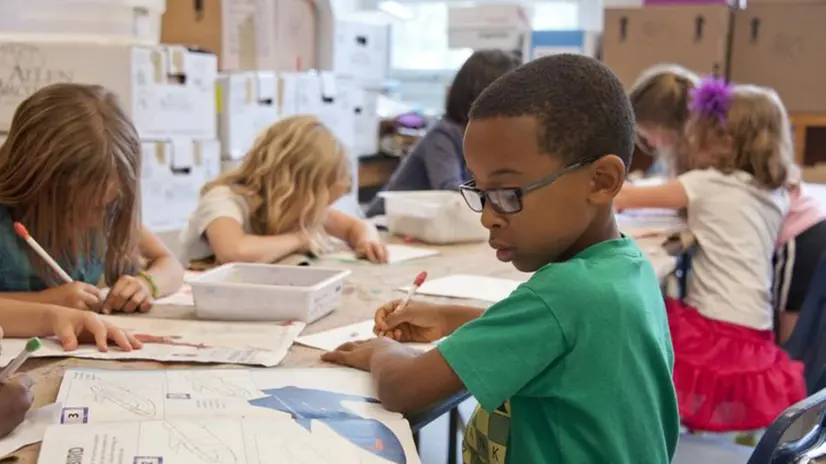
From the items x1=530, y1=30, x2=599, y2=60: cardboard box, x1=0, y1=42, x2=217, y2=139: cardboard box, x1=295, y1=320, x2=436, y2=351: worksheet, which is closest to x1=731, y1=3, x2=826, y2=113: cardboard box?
x1=530, y1=30, x2=599, y2=60: cardboard box

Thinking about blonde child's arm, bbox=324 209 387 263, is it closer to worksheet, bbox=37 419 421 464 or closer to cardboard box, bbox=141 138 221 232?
cardboard box, bbox=141 138 221 232

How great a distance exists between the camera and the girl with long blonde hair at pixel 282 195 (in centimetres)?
183

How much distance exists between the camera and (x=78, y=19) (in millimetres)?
2539

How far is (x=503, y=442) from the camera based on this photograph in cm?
95

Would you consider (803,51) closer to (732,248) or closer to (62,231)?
(732,248)

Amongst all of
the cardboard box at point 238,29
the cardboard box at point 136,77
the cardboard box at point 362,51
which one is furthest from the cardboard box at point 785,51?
the cardboard box at point 136,77

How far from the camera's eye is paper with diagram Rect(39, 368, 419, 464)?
2.60ft

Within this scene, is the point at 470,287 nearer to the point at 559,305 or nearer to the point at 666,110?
the point at 559,305

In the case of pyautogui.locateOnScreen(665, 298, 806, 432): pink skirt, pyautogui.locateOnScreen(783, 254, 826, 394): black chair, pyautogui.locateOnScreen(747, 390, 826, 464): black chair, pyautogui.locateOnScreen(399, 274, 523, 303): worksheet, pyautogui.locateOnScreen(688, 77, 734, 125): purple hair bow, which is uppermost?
pyautogui.locateOnScreen(688, 77, 734, 125): purple hair bow

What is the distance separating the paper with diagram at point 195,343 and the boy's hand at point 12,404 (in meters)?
0.20

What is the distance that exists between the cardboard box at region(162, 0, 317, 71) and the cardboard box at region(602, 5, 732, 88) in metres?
1.41

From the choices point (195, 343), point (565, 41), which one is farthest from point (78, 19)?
point (565, 41)

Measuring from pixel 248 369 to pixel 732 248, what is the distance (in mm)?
1576

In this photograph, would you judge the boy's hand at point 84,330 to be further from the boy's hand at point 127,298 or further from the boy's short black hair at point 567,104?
the boy's short black hair at point 567,104
